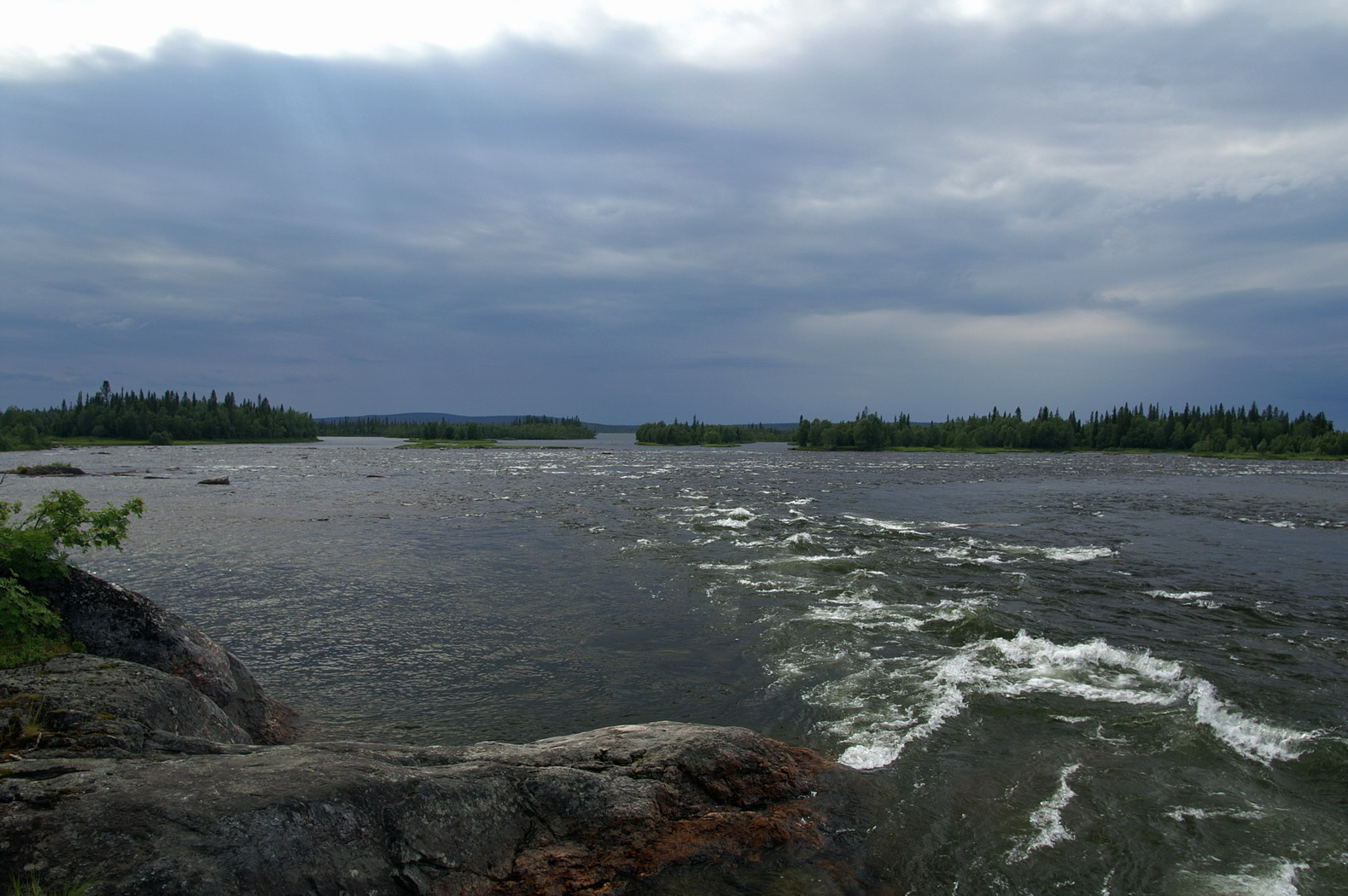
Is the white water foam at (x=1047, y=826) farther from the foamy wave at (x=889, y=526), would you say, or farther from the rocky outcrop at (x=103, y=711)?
the foamy wave at (x=889, y=526)

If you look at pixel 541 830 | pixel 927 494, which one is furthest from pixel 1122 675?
pixel 927 494

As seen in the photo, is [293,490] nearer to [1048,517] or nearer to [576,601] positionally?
[576,601]

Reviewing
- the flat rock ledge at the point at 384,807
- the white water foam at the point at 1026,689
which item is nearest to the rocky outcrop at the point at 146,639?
the flat rock ledge at the point at 384,807

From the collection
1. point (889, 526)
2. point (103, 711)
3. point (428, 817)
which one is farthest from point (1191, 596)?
point (103, 711)

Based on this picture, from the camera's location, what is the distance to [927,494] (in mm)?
61906

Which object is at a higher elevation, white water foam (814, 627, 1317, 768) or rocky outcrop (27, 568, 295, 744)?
rocky outcrop (27, 568, 295, 744)

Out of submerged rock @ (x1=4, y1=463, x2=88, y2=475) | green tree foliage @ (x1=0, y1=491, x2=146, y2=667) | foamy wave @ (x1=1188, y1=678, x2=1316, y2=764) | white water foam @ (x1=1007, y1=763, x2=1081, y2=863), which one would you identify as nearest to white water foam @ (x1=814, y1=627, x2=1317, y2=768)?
foamy wave @ (x1=1188, y1=678, x2=1316, y2=764)

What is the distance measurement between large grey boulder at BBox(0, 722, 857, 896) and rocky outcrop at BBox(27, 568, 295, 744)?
389cm

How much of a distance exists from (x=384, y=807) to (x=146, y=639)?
6762mm

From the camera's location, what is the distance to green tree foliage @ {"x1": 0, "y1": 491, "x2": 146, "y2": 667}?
32.2 ft

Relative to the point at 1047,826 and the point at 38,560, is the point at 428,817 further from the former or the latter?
the point at 38,560

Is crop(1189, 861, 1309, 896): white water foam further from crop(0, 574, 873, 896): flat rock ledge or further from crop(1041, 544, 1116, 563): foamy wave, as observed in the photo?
crop(1041, 544, 1116, 563): foamy wave

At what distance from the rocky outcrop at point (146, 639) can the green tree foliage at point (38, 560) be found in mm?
347

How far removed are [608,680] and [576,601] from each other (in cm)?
720
